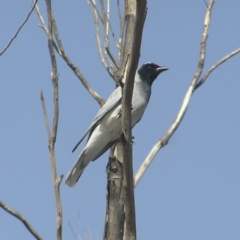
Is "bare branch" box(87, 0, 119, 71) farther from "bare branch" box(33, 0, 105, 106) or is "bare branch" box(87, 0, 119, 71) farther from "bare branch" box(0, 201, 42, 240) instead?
"bare branch" box(0, 201, 42, 240)

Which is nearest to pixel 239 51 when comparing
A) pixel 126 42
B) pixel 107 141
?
pixel 126 42

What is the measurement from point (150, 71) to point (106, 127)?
3.40ft

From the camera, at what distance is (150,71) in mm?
A: 6602

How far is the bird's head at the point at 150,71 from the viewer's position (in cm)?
648

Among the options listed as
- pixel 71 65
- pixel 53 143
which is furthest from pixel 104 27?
pixel 53 143

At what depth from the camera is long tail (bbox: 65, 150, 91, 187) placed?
581cm

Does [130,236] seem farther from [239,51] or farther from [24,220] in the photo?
[239,51]

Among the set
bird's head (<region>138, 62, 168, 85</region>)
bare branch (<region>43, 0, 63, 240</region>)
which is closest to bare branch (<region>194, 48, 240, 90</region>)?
bird's head (<region>138, 62, 168, 85</region>)

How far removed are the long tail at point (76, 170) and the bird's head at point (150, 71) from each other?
47.7 inches

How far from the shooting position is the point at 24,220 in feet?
8.79

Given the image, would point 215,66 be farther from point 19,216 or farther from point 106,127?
point 19,216

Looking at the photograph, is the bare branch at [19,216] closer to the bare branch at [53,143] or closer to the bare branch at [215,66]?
the bare branch at [53,143]

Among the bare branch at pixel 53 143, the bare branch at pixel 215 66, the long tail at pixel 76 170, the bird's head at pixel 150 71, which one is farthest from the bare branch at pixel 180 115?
the bare branch at pixel 53 143

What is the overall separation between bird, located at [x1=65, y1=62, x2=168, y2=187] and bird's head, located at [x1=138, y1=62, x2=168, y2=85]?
28cm
